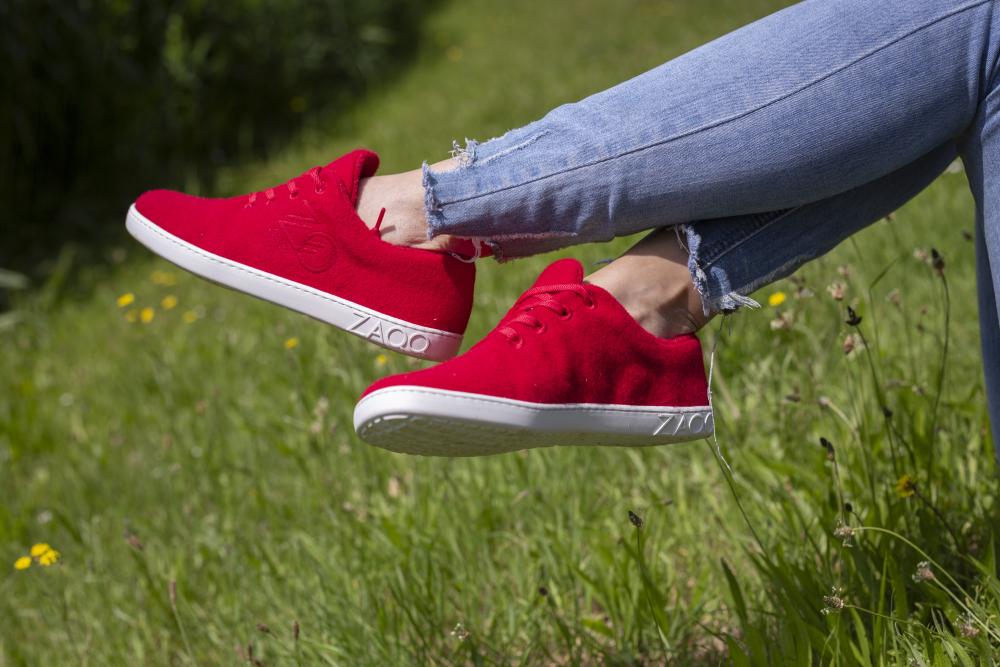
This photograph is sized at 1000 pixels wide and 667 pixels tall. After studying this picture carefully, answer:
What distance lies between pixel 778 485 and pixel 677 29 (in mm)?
7107

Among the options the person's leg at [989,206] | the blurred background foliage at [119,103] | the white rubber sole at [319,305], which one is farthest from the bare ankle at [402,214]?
the blurred background foliage at [119,103]

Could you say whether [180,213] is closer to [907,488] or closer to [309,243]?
[309,243]

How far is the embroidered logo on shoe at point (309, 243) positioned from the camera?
5.43 ft

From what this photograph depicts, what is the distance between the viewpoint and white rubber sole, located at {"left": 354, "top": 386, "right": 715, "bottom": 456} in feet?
4.46

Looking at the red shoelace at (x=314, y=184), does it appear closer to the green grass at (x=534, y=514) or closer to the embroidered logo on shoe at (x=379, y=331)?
the embroidered logo on shoe at (x=379, y=331)

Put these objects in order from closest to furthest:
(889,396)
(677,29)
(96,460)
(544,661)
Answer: (544,661) → (889,396) → (96,460) → (677,29)

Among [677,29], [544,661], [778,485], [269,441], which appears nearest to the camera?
[544,661]

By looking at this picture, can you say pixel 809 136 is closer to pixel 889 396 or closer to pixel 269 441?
pixel 889 396

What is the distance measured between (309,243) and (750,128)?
2.38 ft

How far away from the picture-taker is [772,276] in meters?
1.52

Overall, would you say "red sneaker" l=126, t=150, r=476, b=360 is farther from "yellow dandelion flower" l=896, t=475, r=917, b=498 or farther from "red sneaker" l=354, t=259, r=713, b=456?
"yellow dandelion flower" l=896, t=475, r=917, b=498

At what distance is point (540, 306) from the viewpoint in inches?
59.5

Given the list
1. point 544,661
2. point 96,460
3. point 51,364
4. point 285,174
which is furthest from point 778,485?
point 285,174

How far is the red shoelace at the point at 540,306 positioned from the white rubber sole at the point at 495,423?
0.12 metres
